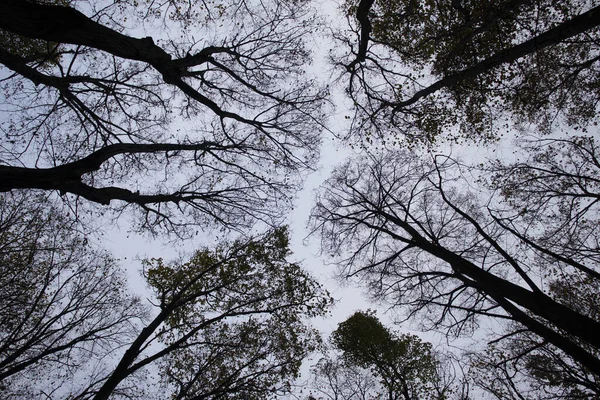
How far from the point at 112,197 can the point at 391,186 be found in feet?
24.8

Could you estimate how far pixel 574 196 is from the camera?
7.26m

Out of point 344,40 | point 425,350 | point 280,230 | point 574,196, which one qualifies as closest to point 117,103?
point 280,230

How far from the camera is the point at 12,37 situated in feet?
26.6

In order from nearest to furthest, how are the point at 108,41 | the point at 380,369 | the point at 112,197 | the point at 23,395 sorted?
the point at 108,41, the point at 112,197, the point at 23,395, the point at 380,369

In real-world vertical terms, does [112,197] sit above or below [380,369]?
below

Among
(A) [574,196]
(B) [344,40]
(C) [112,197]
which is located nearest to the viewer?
Result: (C) [112,197]

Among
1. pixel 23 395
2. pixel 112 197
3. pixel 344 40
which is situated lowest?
pixel 23 395

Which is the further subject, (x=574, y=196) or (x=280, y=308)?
(x=280, y=308)

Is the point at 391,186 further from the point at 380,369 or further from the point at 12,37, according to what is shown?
the point at 12,37

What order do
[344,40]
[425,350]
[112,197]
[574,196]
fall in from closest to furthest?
[112,197] < [574,196] < [344,40] < [425,350]

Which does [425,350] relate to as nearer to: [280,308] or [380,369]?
[380,369]

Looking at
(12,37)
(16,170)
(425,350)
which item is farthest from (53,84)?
(425,350)

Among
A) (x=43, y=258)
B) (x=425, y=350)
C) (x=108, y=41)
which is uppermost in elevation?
(x=425, y=350)

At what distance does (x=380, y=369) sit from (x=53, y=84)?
45.5ft
